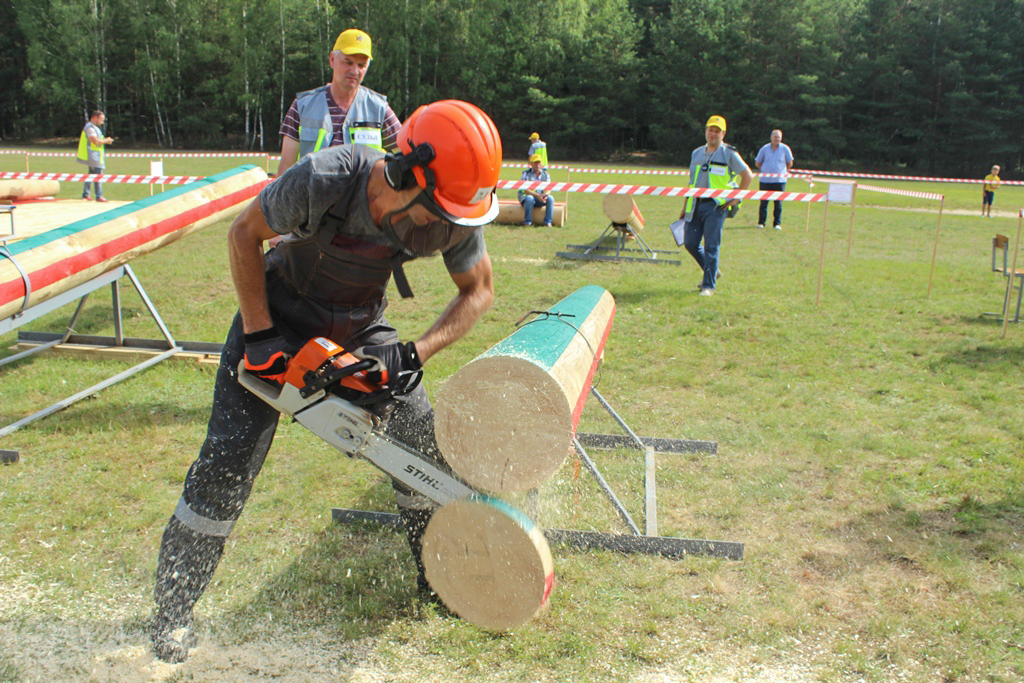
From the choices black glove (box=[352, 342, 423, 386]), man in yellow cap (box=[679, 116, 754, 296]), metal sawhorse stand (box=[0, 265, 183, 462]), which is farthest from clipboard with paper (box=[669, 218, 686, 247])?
black glove (box=[352, 342, 423, 386])

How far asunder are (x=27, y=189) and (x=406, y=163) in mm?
12396

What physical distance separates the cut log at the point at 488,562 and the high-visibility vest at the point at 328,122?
303cm

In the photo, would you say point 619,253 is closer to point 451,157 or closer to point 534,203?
point 534,203

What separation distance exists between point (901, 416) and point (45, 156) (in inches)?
1329

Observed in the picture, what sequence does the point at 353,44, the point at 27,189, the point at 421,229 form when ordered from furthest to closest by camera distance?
the point at 27,189
the point at 353,44
the point at 421,229

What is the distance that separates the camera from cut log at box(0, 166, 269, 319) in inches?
156

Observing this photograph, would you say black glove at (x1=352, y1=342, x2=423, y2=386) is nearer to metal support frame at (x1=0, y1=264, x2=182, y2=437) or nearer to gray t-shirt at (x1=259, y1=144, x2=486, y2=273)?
gray t-shirt at (x1=259, y1=144, x2=486, y2=273)

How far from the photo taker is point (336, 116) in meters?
4.85

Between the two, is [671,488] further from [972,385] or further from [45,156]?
[45,156]

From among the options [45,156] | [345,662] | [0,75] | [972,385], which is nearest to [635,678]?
[345,662]

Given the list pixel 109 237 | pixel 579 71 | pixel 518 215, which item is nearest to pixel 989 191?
pixel 518 215

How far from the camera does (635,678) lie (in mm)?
2699

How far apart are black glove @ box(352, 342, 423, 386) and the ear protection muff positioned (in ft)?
1.68

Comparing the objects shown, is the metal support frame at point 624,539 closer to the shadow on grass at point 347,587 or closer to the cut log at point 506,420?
the shadow on grass at point 347,587
